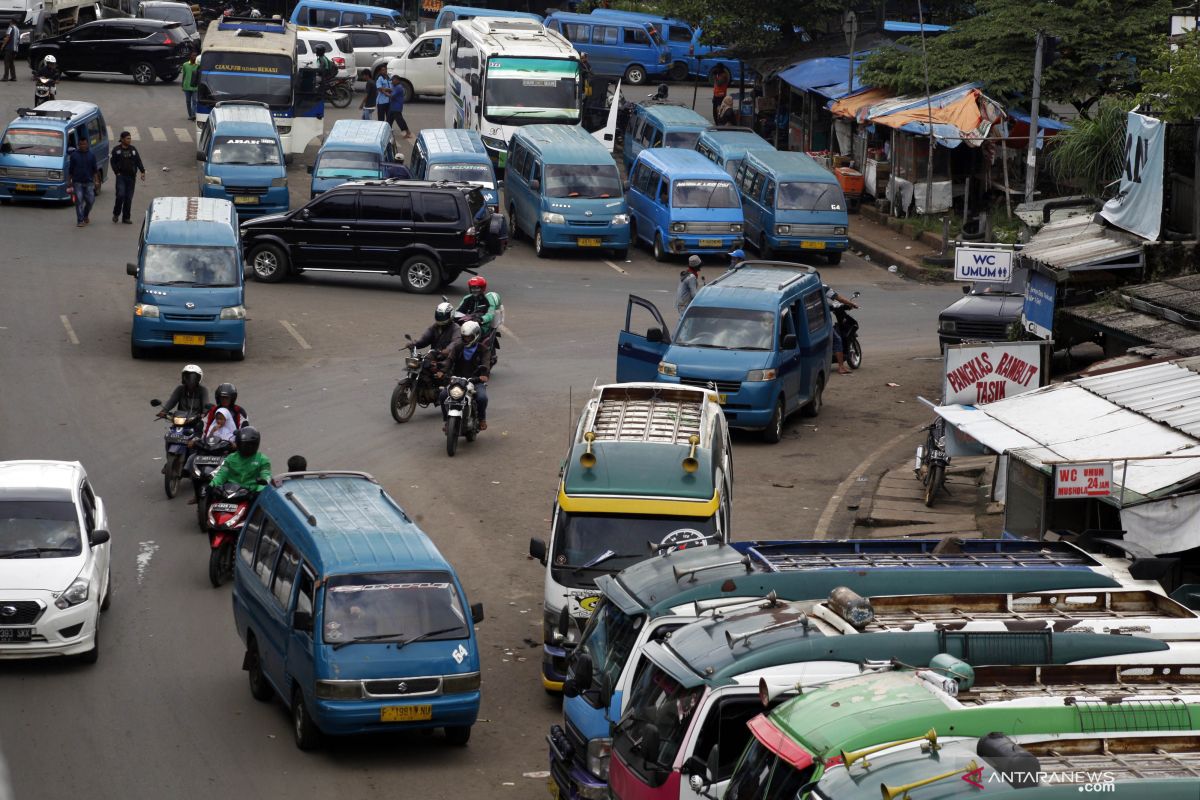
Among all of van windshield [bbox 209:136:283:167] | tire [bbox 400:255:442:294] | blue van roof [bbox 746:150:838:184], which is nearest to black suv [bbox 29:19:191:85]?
van windshield [bbox 209:136:283:167]

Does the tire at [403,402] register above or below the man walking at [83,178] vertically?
below

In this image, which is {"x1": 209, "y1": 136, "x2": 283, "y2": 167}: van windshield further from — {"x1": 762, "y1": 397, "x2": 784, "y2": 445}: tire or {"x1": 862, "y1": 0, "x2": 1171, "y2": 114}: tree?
{"x1": 762, "y1": 397, "x2": 784, "y2": 445}: tire

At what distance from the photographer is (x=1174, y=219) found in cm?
2205

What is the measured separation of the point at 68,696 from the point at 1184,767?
9.59m

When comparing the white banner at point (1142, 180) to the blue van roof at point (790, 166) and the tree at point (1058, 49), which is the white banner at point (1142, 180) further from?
the blue van roof at point (790, 166)

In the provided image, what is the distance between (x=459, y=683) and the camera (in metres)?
13.0

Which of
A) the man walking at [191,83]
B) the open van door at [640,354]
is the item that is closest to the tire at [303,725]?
the open van door at [640,354]

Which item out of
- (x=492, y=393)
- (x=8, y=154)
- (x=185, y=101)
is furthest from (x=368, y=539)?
(x=185, y=101)

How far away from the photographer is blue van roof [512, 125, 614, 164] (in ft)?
117

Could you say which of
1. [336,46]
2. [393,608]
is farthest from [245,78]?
[393,608]

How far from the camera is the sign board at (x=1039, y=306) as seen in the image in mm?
22016

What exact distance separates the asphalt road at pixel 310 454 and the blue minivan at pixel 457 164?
2.24m

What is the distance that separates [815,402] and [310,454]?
311 inches

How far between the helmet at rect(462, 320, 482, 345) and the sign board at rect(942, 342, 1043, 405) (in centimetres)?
644
